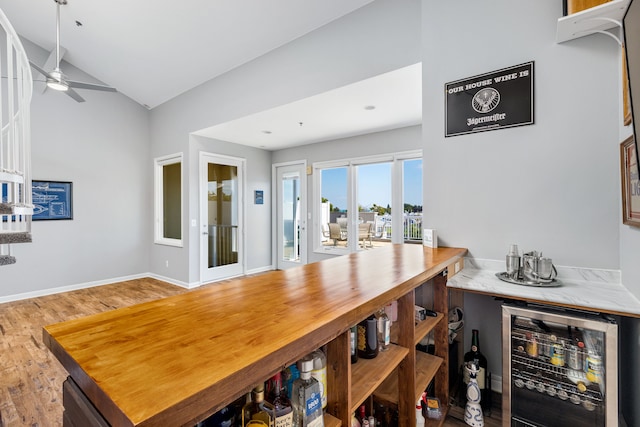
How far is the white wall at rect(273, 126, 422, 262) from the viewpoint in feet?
14.4

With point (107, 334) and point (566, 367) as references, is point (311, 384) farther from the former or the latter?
point (566, 367)

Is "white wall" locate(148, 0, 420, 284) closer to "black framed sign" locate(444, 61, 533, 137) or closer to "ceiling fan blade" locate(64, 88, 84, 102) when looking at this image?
"black framed sign" locate(444, 61, 533, 137)

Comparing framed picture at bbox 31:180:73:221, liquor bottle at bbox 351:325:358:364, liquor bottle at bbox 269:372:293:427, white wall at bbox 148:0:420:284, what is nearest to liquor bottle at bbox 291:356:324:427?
liquor bottle at bbox 269:372:293:427

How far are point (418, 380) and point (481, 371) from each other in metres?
0.72

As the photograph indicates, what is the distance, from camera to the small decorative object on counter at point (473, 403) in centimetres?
177

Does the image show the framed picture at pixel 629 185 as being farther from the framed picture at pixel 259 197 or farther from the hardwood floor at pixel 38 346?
the framed picture at pixel 259 197

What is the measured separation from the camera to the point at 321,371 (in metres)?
0.89

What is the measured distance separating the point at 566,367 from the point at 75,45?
679 cm

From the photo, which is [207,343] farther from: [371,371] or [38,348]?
[38,348]

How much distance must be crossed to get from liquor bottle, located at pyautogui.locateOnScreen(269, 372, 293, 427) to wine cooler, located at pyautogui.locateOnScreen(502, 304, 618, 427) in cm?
136

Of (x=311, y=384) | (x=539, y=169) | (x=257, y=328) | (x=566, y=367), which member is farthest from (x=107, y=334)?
(x=539, y=169)

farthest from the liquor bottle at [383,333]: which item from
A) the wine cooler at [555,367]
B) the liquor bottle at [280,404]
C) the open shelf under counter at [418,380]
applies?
the wine cooler at [555,367]

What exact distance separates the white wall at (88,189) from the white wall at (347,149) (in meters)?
2.87

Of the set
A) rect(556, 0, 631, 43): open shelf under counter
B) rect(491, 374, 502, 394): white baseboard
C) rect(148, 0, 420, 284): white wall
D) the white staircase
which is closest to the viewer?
rect(556, 0, 631, 43): open shelf under counter
